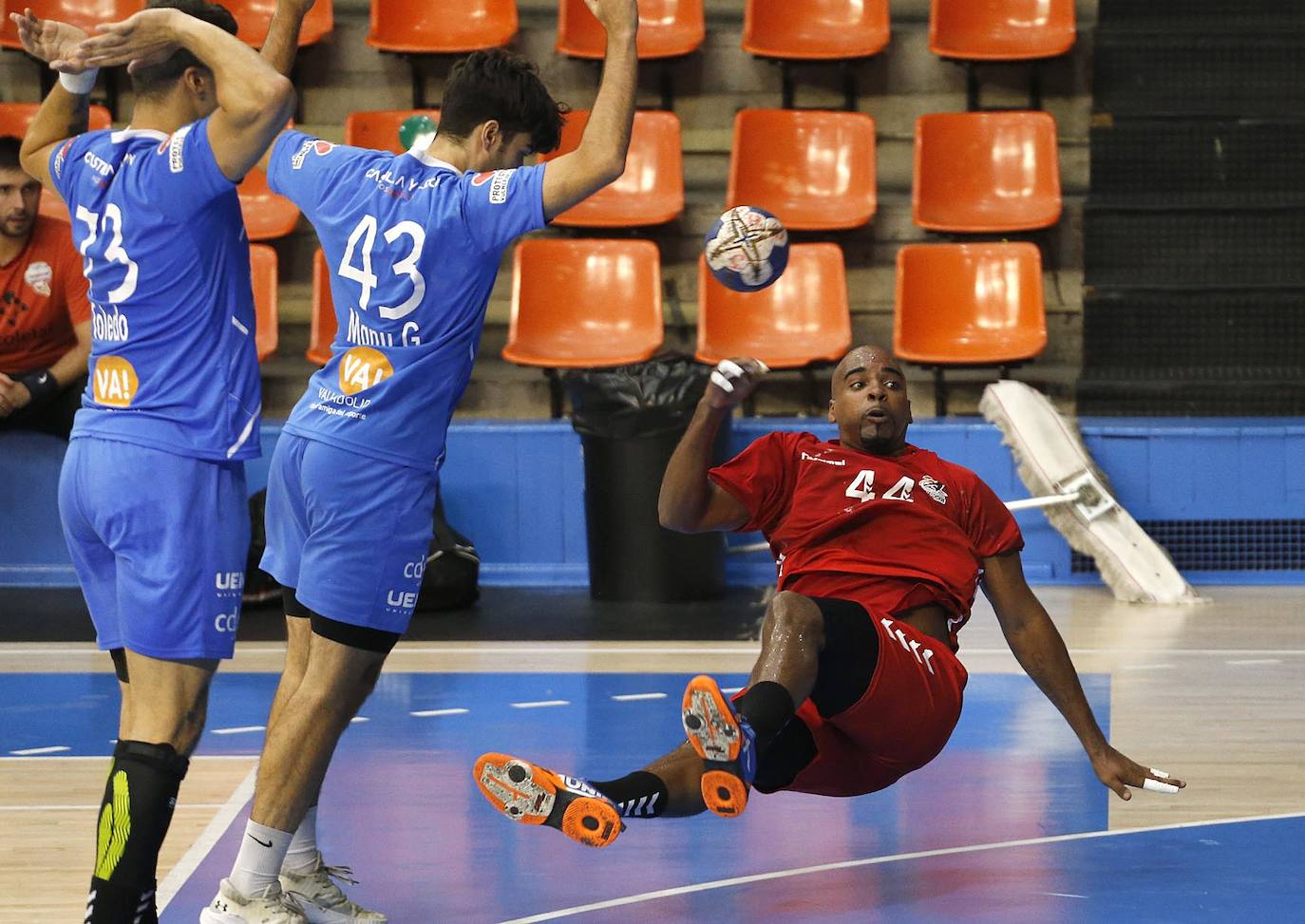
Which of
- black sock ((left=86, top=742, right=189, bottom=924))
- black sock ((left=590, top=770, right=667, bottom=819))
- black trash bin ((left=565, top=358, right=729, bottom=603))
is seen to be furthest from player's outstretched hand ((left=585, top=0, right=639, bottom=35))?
black trash bin ((left=565, top=358, right=729, bottom=603))

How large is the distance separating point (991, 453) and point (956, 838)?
4.16 metres

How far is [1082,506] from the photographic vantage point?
843cm

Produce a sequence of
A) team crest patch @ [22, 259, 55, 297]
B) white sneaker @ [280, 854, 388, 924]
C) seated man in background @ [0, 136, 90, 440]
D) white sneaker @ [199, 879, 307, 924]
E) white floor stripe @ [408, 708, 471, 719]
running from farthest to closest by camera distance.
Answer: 1. team crest patch @ [22, 259, 55, 297]
2. seated man in background @ [0, 136, 90, 440]
3. white floor stripe @ [408, 708, 471, 719]
4. white sneaker @ [280, 854, 388, 924]
5. white sneaker @ [199, 879, 307, 924]

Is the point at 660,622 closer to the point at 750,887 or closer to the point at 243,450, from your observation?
the point at 750,887

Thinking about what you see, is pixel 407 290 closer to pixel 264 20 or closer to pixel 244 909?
pixel 244 909

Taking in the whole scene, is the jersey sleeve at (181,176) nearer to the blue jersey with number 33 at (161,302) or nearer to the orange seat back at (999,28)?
the blue jersey with number 33 at (161,302)

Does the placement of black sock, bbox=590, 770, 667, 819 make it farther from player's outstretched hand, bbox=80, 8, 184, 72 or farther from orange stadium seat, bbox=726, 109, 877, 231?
orange stadium seat, bbox=726, 109, 877, 231

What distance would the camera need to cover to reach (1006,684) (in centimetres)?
674

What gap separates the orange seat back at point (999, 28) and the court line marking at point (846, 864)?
588 cm

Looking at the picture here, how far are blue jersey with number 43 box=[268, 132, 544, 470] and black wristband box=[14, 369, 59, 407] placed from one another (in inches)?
179

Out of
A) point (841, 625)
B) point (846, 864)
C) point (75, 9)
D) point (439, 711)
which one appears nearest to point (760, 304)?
point (439, 711)

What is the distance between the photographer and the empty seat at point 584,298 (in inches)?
362

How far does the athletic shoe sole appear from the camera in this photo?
3645mm

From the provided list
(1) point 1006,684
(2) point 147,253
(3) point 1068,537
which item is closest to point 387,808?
Result: (2) point 147,253
